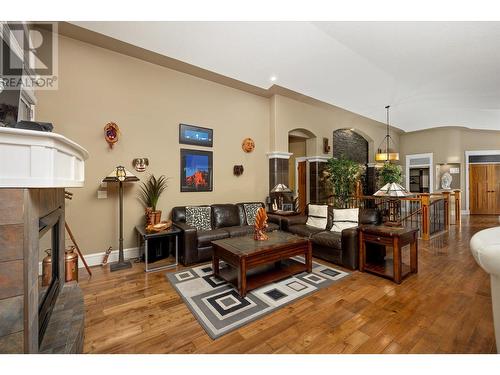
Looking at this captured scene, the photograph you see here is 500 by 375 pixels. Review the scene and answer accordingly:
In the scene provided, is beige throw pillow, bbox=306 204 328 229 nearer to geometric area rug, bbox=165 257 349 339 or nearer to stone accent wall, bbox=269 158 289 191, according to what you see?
geometric area rug, bbox=165 257 349 339

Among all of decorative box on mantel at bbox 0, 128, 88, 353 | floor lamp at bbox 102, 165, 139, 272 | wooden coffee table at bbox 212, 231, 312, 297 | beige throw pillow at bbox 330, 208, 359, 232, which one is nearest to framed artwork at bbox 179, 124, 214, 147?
floor lamp at bbox 102, 165, 139, 272

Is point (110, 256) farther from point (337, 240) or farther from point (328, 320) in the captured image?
point (337, 240)

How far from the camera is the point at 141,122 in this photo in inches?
151

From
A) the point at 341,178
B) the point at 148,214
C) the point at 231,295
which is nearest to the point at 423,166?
the point at 341,178

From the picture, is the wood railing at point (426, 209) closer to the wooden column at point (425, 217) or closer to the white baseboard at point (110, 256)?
the wooden column at point (425, 217)

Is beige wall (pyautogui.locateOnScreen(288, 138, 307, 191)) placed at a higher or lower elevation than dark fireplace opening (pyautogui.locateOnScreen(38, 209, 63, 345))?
higher

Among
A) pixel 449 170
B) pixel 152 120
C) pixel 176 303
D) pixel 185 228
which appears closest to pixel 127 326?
pixel 176 303

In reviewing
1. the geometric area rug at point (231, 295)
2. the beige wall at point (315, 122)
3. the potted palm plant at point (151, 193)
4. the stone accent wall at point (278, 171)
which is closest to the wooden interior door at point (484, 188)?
the beige wall at point (315, 122)

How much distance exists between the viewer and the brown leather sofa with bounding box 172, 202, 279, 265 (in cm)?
338

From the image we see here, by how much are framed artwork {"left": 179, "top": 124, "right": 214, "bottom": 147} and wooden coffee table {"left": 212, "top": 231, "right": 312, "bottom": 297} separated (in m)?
2.27

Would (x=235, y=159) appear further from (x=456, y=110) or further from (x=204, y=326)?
(x=456, y=110)
